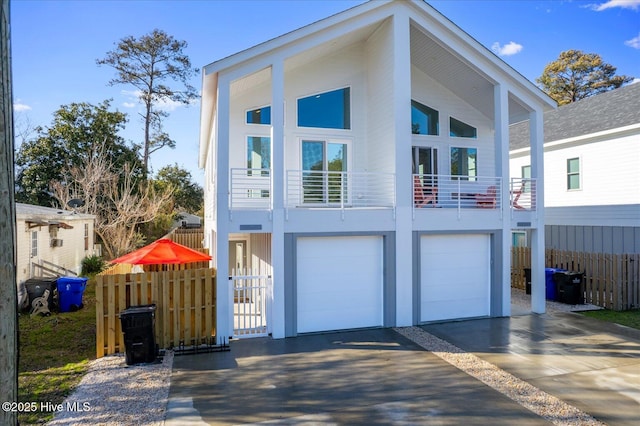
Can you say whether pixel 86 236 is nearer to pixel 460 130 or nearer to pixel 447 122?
pixel 447 122

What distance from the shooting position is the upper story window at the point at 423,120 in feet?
43.6

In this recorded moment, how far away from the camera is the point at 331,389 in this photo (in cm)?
636

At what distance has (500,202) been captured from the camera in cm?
1129

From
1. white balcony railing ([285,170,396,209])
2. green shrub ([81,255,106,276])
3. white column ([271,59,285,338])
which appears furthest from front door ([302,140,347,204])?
green shrub ([81,255,106,276])

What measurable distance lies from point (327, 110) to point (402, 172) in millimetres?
3649

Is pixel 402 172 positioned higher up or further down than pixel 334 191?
higher up

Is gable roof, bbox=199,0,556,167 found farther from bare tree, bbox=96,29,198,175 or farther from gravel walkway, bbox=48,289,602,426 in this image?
bare tree, bbox=96,29,198,175

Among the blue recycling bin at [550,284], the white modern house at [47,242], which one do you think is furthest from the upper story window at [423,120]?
the white modern house at [47,242]

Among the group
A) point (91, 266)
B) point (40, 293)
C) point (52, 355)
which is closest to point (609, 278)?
point (52, 355)

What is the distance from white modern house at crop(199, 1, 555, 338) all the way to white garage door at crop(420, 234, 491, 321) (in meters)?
0.04

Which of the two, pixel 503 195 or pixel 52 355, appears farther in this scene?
pixel 503 195

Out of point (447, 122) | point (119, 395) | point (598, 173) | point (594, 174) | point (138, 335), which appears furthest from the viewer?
point (594, 174)

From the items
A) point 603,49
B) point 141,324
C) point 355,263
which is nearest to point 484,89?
point 355,263

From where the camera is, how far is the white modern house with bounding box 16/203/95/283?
12125mm
